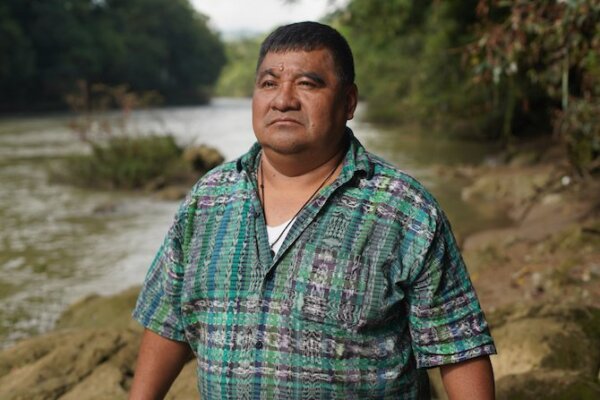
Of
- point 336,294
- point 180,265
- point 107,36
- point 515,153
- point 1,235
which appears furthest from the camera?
point 107,36

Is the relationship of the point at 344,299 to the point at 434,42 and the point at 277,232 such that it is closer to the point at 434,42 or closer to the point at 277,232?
the point at 277,232

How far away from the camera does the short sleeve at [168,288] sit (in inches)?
71.8

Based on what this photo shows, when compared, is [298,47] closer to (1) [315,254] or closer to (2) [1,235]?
(1) [315,254]

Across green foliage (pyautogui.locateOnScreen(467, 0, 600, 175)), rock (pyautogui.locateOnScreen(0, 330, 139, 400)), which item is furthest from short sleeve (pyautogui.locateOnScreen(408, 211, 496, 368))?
green foliage (pyautogui.locateOnScreen(467, 0, 600, 175))

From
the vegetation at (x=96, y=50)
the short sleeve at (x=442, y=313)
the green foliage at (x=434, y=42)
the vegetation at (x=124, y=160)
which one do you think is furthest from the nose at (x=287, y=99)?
the vegetation at (x=96, y=50)

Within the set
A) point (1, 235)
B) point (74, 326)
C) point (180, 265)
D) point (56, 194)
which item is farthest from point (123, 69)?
point (180, 265)

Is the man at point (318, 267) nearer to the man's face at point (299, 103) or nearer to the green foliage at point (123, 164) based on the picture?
the man's face at point (299, 103)

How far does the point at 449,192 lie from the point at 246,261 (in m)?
10.1

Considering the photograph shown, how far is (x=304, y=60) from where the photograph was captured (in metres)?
1.70

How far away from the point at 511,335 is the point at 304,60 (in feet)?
6.98

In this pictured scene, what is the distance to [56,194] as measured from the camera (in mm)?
12211

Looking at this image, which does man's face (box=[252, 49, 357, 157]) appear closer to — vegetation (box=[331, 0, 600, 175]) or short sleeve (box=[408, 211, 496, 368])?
short sleeve (box=[408, 211, 496, 368])

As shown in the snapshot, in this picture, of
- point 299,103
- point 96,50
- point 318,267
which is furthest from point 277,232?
point 96,50

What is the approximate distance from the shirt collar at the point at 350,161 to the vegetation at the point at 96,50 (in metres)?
35.9
